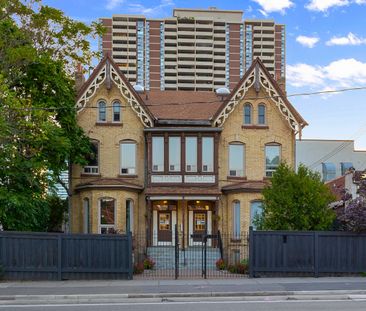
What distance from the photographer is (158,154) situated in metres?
31.3

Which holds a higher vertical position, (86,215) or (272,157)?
(272,157)

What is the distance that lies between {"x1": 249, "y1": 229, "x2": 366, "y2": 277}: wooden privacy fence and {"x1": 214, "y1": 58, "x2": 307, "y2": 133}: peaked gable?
11879mm

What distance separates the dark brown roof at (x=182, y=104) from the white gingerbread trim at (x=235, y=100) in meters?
0.81

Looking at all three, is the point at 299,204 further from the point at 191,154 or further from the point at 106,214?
the point at 106,214

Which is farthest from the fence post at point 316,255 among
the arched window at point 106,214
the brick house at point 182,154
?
the arched window at point 106,214

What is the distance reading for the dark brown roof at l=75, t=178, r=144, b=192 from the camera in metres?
29.9

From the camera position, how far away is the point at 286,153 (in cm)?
3173

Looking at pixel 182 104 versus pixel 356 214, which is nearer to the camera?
pixel 356 214

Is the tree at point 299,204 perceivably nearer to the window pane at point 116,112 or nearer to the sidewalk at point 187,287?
the sidewalk at point 187,287

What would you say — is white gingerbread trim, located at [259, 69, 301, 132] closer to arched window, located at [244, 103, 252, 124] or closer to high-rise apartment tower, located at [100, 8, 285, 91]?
arched window, located at [244, 103, 252, 124]

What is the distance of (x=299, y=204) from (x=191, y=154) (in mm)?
10874

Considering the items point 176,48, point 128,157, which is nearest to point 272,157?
point 128,157

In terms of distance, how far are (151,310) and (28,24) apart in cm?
1543

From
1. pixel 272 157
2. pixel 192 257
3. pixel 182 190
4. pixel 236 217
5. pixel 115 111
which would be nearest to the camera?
pixel 192 257
